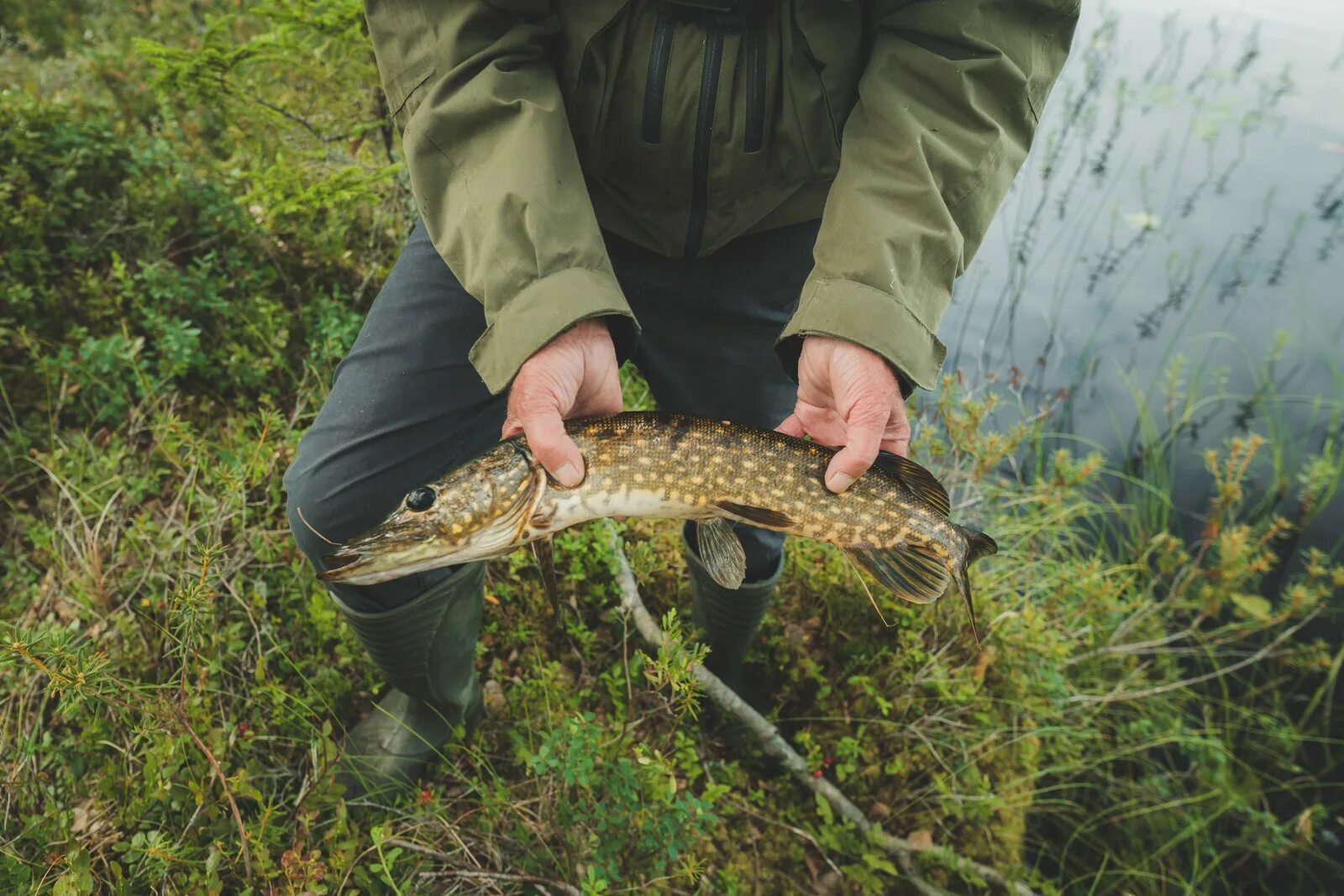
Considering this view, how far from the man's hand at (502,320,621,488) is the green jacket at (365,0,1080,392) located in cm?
5

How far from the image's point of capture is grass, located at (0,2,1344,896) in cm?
188

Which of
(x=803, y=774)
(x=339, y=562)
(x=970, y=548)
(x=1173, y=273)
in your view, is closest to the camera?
(x=339, y=562)

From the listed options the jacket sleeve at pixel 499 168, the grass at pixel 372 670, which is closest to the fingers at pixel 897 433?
the jacket sleeve at pixel 499 168

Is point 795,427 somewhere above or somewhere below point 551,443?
below

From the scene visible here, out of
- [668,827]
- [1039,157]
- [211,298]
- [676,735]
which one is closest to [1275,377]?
[1039,157]

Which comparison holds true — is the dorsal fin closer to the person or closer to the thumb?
the person

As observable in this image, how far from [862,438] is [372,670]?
1.81m

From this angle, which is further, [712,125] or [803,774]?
[803,774]

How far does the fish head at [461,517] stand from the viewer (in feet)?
5.59

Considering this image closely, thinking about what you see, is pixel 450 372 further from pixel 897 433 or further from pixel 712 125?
pixel 897 433

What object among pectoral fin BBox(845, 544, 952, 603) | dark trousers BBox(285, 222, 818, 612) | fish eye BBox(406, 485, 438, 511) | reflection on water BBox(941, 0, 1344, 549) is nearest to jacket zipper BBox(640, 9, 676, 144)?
dark trousers BBox(285, 222, 818, 612)

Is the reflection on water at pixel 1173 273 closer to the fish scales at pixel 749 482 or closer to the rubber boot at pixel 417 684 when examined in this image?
the fish scales at pixel 749 482

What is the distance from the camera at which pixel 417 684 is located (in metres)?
2.22

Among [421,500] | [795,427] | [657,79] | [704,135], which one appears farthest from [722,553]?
[657,79]
